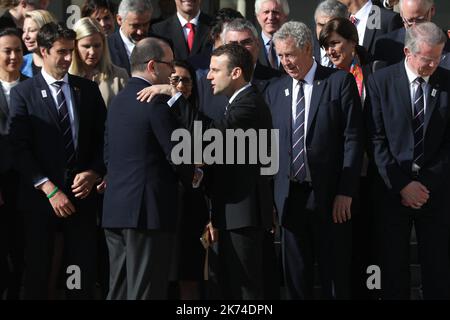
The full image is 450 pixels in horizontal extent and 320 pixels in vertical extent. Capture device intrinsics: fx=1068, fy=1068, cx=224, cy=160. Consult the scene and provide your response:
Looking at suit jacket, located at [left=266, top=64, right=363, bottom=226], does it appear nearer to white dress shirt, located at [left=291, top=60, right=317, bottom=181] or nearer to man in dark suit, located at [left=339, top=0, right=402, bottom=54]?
white dress shirt, located at [left=291, top=60, right=317, bottom=181]

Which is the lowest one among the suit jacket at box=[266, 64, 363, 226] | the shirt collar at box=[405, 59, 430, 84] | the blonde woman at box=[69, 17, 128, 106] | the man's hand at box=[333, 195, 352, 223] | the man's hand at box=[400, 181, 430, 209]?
the man's hand at box=[333, 195, 352, 223]

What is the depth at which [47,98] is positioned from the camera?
7492 mm

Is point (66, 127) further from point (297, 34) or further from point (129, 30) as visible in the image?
point (297, 34)

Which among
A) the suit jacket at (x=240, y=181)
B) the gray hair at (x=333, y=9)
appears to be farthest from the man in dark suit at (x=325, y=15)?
the suit jacket at (x=240, y=181)

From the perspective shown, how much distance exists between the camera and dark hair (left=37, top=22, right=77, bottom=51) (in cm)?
756

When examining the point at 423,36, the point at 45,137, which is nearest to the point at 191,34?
the point at 45,137

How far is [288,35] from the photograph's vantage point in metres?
7.44

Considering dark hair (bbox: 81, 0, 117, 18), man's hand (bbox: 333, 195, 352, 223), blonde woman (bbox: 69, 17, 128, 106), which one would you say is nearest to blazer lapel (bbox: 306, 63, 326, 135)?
man's hand (bbox: 333, 195, 352, 223)

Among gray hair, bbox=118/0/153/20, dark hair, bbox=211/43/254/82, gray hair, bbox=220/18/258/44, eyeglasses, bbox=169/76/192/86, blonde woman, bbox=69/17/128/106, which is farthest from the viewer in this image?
gray hair, bbox=118/0/153/20

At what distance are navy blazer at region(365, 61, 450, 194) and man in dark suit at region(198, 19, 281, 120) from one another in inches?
35.5

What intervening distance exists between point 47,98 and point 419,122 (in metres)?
2.62
